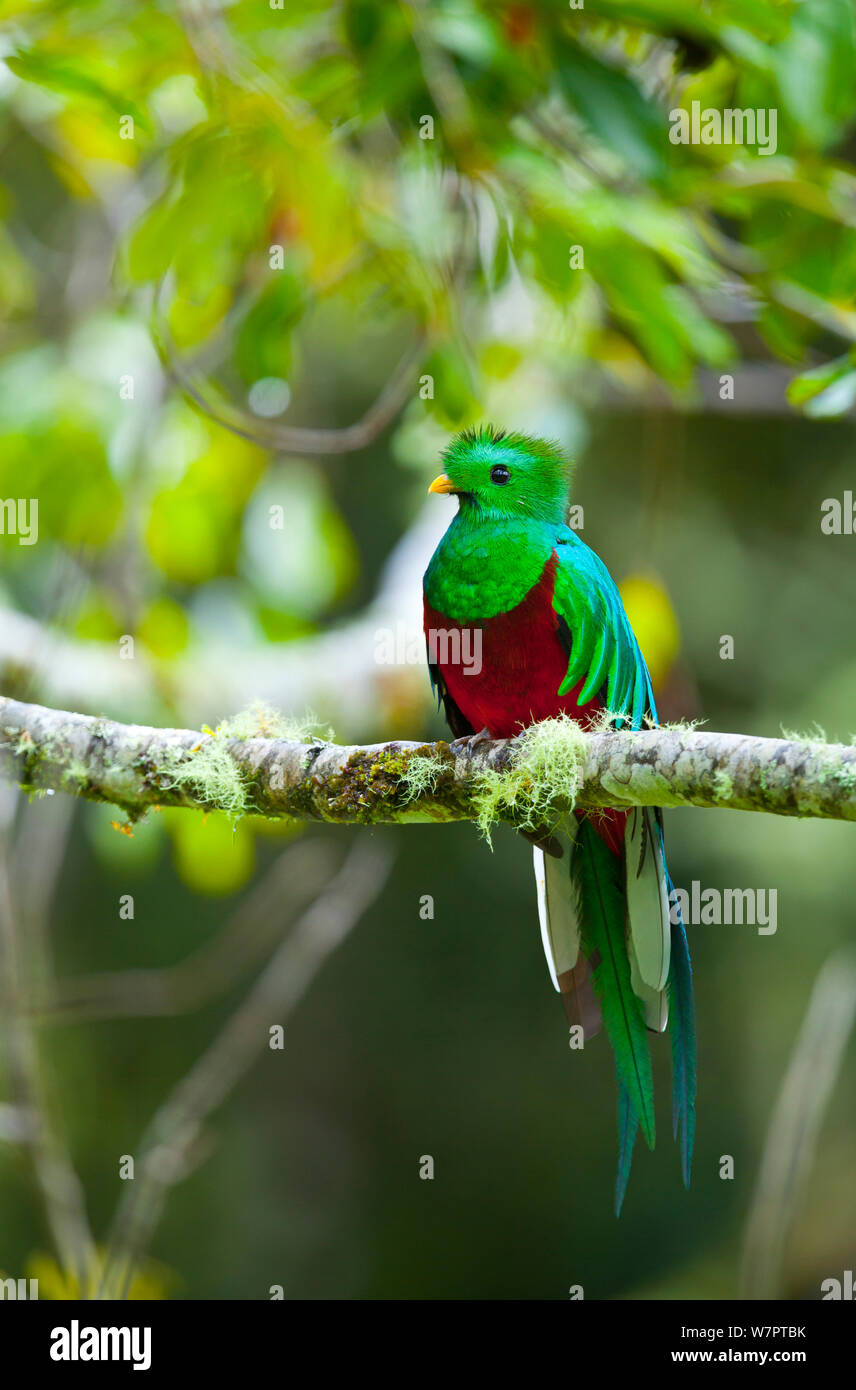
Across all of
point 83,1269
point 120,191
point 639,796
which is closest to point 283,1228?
point 83,1269

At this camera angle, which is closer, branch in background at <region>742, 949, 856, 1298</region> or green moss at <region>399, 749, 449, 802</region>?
green moss at <region>399, 749, 449, 802</region>

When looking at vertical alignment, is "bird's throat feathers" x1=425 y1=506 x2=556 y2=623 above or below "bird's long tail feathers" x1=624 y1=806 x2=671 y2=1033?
above

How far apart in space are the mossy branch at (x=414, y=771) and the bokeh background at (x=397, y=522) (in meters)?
0.14

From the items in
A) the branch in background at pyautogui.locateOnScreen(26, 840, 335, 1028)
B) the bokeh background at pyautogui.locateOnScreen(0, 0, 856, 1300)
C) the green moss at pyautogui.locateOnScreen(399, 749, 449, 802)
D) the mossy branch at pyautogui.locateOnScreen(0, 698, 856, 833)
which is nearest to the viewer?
the mossy branch at pyautogui.locateOnScreen(0, 698, 856, 833)

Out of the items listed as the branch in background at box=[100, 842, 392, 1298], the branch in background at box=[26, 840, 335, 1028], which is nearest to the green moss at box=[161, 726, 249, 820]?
the branch in background at box=[26, 840, 335, 1028]

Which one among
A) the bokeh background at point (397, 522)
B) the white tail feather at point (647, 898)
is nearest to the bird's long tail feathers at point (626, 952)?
the white tail feather at point (647, 898)

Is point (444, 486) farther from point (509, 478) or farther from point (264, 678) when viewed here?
point (264, 678)

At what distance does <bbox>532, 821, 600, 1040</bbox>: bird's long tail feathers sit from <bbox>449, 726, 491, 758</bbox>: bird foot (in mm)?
227

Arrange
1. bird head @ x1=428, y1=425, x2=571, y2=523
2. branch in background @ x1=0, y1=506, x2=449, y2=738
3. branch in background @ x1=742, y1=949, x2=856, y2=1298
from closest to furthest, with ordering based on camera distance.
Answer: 1. bird head @ x1=428, y1=425, x2=571, y2=523
2. branch in background @ x1=742, y1=949, x2=856, y2=1298
3. branch in background @ x1=0, y1=506, x2=449, y2=738

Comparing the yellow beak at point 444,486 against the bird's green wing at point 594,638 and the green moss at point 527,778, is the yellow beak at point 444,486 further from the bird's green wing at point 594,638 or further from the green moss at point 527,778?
the green moss at point 527,778

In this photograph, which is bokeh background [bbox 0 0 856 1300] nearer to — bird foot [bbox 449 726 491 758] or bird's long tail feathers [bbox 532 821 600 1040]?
bird foot [bbox 449 726 491 758]

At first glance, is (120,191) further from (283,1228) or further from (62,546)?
(283,1228)

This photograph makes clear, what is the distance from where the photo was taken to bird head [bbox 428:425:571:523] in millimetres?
2279
